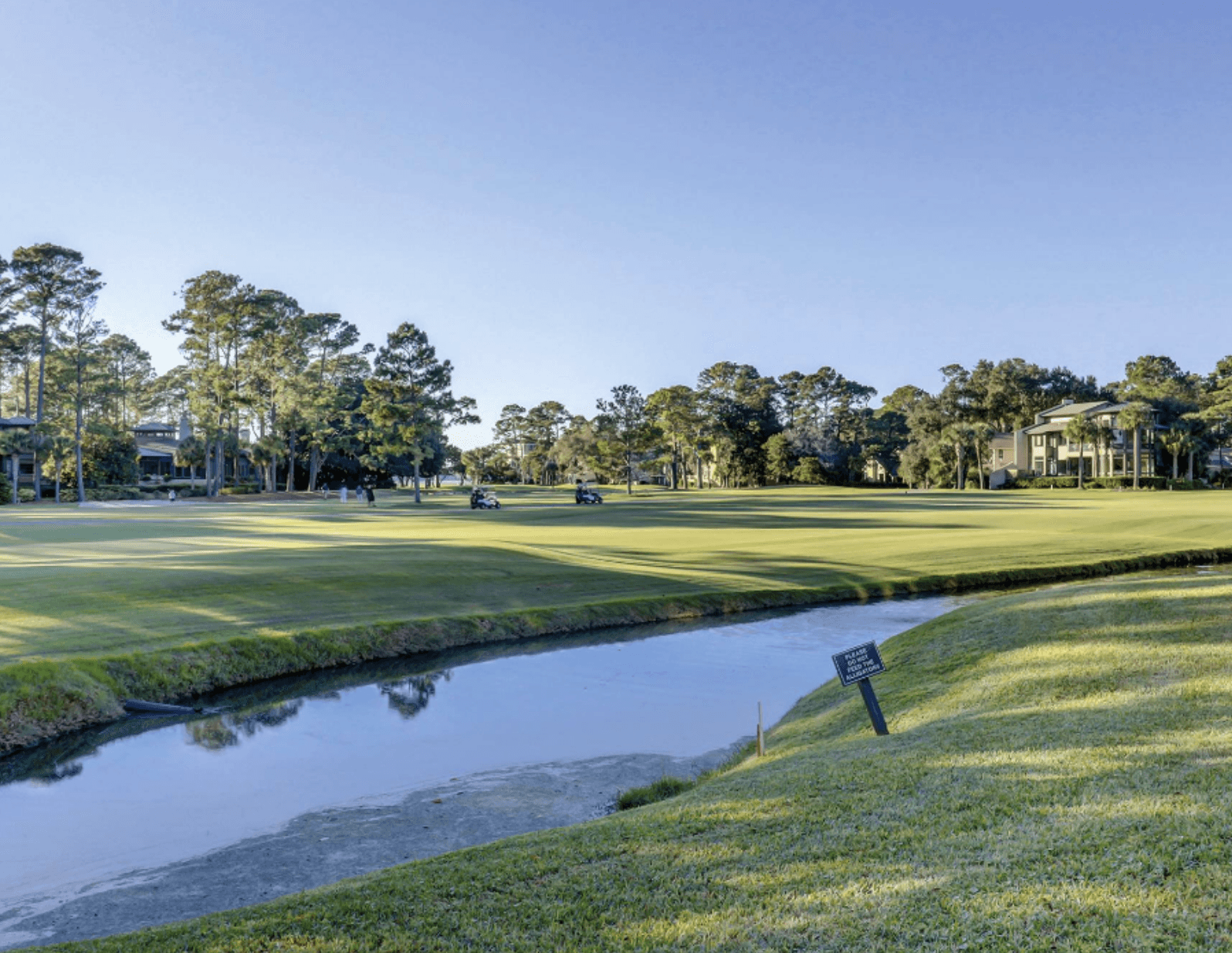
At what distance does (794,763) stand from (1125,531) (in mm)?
40241

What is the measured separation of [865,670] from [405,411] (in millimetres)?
62858

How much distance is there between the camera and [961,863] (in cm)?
547

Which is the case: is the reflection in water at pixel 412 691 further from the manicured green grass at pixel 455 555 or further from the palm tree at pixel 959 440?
the palm tree at pixel 959 440

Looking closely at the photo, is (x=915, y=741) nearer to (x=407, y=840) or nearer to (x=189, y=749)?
(x=407, y=840)

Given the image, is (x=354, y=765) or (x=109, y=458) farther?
(x=109, y=458)

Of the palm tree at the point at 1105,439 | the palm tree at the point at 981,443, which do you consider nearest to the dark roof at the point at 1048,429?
the palm tree at the point at 1105,439

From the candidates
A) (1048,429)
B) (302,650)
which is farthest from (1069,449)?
(302,650)

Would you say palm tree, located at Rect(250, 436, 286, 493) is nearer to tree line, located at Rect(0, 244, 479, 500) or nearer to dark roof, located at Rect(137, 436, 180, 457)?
tree line, located at Rect(0, 244, 479, 500)

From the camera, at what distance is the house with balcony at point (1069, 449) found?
97875mm

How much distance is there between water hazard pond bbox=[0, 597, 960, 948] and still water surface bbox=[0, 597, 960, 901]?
0.04 meters

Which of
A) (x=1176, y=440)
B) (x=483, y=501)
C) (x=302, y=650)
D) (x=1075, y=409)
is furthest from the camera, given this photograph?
(x=1075, y=409)

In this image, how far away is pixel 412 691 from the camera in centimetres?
1798

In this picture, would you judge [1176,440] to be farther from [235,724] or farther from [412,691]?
[235,724]

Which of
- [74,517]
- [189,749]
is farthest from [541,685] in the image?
[74,517]
